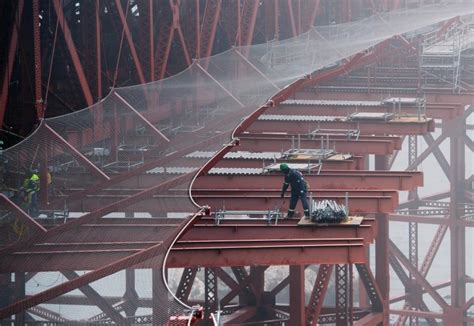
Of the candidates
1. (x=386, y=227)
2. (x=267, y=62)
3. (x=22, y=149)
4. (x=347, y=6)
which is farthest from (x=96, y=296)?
(x=347, y=6)

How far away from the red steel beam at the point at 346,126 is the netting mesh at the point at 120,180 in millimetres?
1045

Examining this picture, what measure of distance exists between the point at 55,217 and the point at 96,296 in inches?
78.2

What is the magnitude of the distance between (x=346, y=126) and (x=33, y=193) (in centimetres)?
1843

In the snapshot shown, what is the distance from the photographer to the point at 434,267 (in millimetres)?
106562

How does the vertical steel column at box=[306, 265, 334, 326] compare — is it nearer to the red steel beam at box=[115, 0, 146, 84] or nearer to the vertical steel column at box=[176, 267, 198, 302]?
the vertical steel column at box=[176, 267, 198, 302]

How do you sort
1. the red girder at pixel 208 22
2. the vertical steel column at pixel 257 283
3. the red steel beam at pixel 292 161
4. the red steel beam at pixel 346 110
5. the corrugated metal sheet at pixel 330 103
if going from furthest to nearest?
the red girder at pixel 208 22 → the corrugated metal sheet at pixel 330 103 → the red steel beam at pixel 346 110 → the vertical steel column at pixel 257 283 → the red steel beam at pixel 292 161

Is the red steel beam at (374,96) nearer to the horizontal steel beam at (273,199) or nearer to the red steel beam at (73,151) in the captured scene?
the horizontal steel beam at (273,199)

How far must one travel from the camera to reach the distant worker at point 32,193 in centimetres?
2168

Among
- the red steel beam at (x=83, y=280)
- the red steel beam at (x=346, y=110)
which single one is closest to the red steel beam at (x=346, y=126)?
the red steel beam at (x=346, y=110)

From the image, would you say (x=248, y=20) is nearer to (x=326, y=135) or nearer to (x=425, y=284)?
(x=425, y=284)

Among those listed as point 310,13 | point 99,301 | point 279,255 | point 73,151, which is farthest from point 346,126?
point 310,13

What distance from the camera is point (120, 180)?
2498 centimetres

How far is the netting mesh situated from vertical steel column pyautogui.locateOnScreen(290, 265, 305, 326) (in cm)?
301

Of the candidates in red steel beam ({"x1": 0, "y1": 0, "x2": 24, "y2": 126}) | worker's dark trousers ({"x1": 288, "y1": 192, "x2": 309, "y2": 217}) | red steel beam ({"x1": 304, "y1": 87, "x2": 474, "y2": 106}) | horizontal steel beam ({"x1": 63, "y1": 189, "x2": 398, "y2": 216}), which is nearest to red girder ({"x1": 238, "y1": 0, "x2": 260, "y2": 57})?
red steel beam ({"x1": 304, "y1": 87, "x2": 474, "y2": 106})
